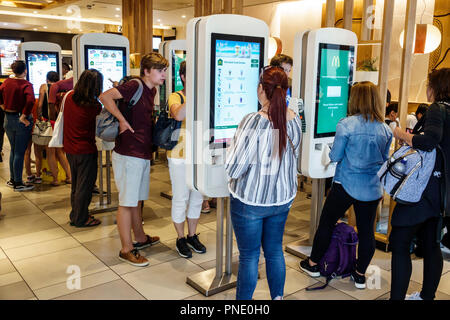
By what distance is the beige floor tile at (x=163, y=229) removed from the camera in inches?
156

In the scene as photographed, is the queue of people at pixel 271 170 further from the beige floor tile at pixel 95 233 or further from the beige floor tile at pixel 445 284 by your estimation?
the beige floor tile at pixel 445 284

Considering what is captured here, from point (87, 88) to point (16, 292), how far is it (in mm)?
1802

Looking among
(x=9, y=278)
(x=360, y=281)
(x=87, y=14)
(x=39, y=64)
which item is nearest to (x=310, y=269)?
(x=360, y=281)

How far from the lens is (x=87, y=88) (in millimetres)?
3809

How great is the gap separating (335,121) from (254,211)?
1.45 metres

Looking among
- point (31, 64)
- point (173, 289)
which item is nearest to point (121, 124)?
point (173, 289)

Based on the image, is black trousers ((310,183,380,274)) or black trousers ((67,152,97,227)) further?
black trousers ((67,152,97,227))

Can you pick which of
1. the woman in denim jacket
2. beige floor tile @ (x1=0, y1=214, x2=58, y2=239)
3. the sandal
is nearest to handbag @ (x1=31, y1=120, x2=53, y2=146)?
beige floor tile @ (x1=0, y1=214, x2=58, y2=239)

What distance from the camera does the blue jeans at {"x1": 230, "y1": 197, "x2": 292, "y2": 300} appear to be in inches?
84.5

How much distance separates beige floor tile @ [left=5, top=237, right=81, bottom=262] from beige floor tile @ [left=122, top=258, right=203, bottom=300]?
2.80 ft

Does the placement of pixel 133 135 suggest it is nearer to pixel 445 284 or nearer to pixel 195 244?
pixel 195 244

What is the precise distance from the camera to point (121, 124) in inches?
120

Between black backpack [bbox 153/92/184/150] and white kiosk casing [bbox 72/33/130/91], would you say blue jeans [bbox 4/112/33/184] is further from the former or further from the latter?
black backpack [bbox 153/92/184/150]
